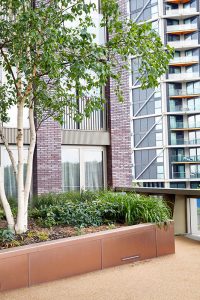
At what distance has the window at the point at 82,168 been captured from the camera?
35.5ft

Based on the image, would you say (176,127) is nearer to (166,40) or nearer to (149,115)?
(149,115)

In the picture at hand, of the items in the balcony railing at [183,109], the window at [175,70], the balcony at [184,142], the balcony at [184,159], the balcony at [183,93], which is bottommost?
the balcony at [184,159]

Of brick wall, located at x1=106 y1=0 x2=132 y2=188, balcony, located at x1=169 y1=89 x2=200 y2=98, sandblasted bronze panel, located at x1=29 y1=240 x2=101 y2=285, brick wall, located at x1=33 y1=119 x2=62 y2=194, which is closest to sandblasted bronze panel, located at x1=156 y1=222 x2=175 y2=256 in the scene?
sandblasted bronze panel, located at x1=29 y1=240 x2=101 y2=285

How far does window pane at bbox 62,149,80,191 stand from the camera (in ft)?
35.3

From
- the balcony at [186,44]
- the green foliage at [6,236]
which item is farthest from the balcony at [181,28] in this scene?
the green foliage at [6,236]

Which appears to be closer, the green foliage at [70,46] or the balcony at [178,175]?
the green foliage at [70,46]

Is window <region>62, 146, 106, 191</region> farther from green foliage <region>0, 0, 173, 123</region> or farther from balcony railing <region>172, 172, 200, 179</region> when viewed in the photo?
balcony railing <region>172, 172, 200, 179</region>

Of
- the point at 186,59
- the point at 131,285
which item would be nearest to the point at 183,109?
the point at 186,59

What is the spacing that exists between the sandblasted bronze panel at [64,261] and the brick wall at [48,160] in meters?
5.33

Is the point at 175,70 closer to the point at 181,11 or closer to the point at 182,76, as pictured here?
the point at 182,76

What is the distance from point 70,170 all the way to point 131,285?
662 centimetres

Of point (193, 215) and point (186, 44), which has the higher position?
point (186, 44)

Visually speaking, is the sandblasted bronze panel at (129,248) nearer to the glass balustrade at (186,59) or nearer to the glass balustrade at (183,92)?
the glass balustrade at (183,92)

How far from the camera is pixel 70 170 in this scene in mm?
10867
